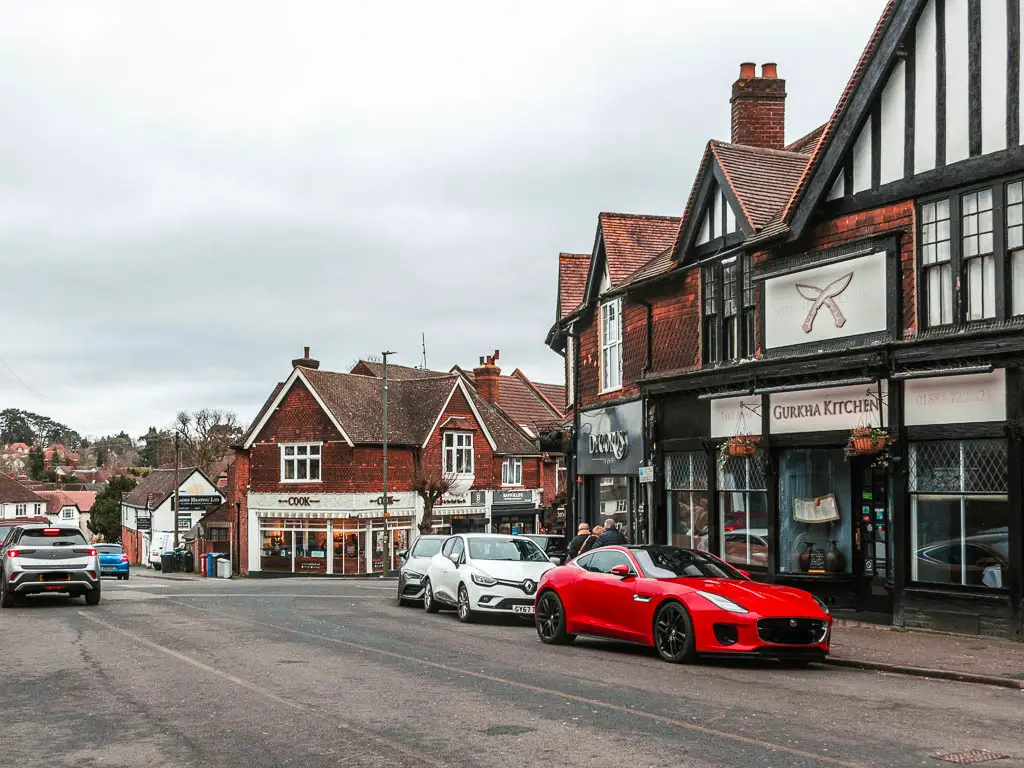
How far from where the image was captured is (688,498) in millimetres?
22969

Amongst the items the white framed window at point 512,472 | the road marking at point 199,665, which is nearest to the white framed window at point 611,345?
the road marking at point 199,665

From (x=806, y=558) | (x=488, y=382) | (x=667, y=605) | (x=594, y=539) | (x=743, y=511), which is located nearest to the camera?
(x=667, y=605)

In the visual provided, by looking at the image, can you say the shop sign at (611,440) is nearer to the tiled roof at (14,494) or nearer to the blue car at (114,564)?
the blue car at (114,564)

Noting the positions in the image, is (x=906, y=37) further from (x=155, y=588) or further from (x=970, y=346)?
(x=155, y=588)

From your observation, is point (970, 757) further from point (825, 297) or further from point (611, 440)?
point (611, 440)

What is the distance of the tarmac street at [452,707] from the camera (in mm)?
8180

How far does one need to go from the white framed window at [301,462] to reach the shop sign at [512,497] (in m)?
9.63

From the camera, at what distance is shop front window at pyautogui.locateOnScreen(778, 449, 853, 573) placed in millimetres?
18859

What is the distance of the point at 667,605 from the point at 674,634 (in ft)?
1.20

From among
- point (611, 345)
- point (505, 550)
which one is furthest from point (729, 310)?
point (505, 550)

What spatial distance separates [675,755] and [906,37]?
44.0ft

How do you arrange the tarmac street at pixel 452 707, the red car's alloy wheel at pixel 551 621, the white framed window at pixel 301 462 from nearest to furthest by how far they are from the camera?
1. the tarmac street at pixel 452 707
2. the red car's alloy wheel at pixel 551 621
3. the white framed window at pixel 301 462

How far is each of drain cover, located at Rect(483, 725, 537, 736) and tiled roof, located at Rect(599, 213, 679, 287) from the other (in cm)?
1782

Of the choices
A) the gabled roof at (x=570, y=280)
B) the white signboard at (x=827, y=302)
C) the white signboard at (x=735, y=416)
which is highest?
the gabled roof at (x=570, y=280)
